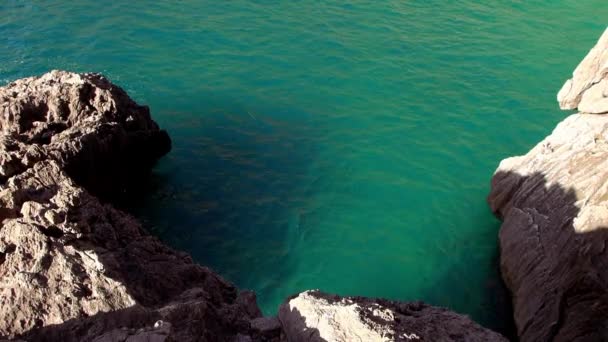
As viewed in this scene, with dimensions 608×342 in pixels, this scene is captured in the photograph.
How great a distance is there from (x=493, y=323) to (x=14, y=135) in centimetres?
1043

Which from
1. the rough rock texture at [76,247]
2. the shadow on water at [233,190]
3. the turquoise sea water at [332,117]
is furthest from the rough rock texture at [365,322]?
the shadow on water at [233,190]

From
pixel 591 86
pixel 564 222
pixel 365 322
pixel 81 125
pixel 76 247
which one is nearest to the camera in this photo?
pixel 365 322

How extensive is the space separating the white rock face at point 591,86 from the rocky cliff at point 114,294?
7.48 meters

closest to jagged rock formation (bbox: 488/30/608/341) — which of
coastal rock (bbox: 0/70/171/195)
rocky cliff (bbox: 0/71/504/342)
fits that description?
rocky cliff (bbox: 0/71/504/342)

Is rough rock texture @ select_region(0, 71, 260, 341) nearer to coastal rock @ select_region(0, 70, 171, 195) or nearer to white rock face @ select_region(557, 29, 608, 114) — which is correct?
coastal rock @ select_region(0, 70, 171, 195)

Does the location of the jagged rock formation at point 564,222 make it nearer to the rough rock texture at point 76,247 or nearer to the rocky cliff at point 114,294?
the rocky cliff at point 114,294

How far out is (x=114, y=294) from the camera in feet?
21.1

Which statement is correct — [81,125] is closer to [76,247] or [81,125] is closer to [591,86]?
[76,247]

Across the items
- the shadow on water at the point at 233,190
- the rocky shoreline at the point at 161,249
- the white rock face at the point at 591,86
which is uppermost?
the white rock face at the point at 591,86

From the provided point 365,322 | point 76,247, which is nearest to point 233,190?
point 76,247

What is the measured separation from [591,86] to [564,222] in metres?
4.02

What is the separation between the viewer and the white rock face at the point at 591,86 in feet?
39.2

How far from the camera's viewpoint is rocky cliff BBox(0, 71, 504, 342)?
6.03m

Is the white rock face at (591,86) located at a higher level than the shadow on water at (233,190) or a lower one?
higher
